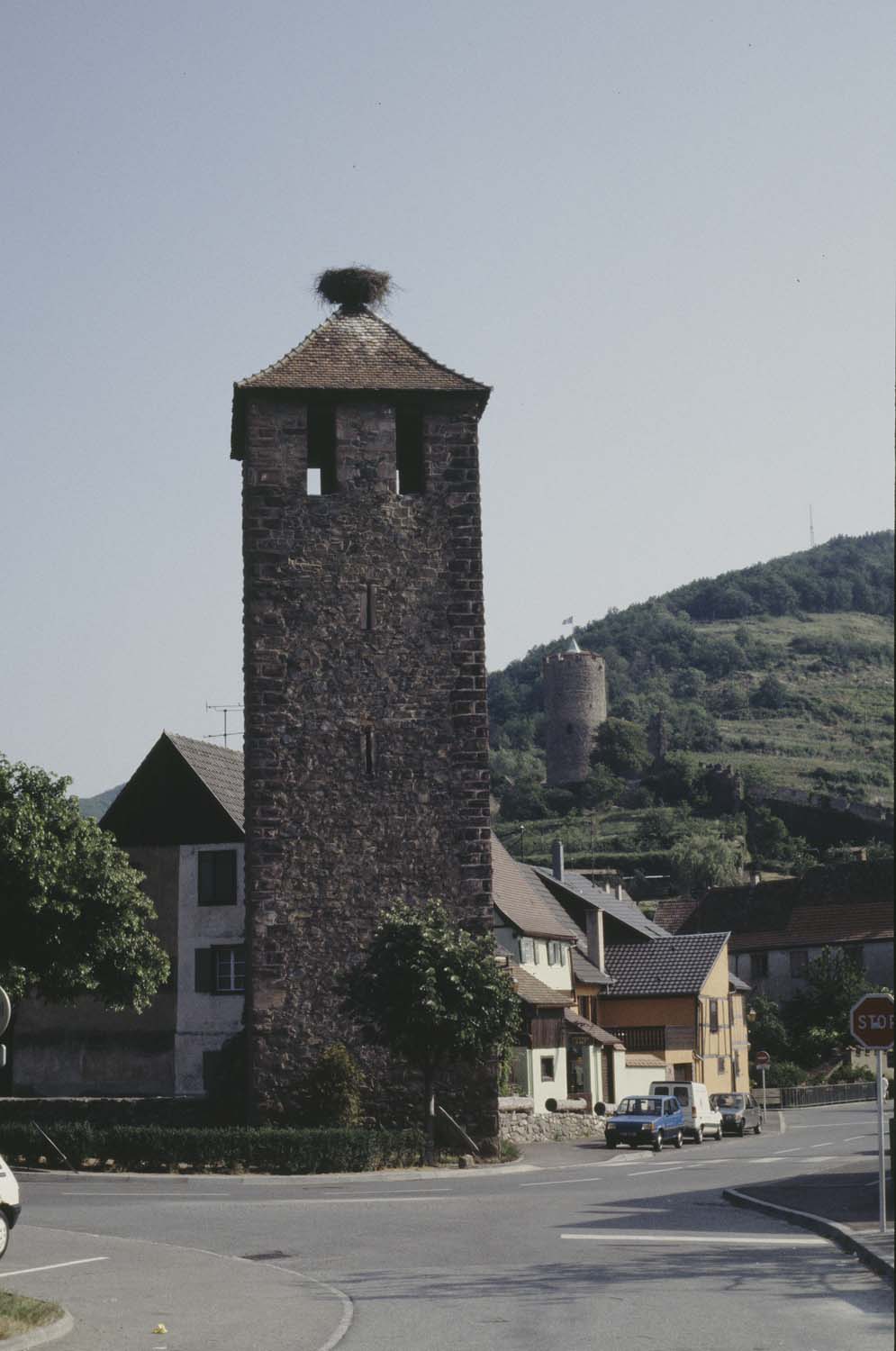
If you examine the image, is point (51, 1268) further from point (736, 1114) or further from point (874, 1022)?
point (736, 1114)

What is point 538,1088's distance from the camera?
53.0 m

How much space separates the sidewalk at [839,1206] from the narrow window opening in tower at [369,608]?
1566cm

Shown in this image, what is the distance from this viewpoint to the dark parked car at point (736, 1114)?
53.3 m

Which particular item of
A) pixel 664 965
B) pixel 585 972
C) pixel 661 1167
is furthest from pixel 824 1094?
pixel 661 1167

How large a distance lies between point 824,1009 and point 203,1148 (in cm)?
5642

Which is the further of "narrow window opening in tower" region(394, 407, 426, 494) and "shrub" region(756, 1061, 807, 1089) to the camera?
"shrub" region(756, 1061, 807, 1089)

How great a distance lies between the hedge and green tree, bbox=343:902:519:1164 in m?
2.27

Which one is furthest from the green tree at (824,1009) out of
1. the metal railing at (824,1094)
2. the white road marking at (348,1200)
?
the white road marking at (348,1200)

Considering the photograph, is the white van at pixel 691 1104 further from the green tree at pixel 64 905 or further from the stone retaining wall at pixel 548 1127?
the green tree at pixel 64 905

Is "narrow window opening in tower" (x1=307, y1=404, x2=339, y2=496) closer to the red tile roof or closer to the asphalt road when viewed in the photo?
the asphalt road

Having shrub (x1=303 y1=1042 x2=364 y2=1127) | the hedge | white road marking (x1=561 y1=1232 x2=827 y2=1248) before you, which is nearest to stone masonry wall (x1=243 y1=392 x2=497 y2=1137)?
shrub (x1=303 y1=1042 x2=364 y2=1127)

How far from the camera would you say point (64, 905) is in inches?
1467

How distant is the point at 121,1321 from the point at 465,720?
24556mm

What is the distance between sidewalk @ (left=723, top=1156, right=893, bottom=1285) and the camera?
18047 millimetres
